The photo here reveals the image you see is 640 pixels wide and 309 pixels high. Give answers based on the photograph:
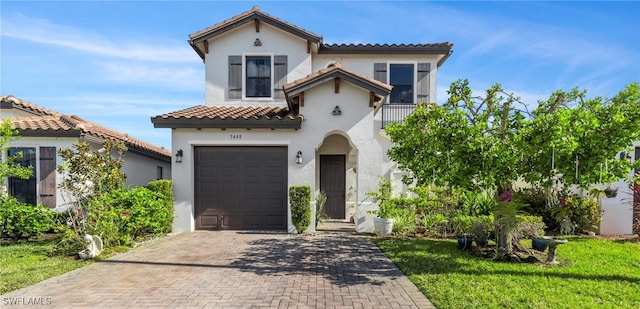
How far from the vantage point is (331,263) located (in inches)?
287

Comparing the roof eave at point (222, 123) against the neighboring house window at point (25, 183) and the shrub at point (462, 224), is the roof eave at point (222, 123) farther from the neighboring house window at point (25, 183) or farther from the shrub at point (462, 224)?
the shrub at point (462, 224)

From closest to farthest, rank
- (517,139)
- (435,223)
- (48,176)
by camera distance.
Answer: (517,139) → (435,223) → (48,176)

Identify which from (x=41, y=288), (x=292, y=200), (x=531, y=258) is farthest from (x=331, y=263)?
(x=41, y=288)

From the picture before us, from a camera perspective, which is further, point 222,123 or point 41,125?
point 41,125

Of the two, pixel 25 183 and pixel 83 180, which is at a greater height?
pixel 83 180

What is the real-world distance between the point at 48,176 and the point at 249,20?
929cm

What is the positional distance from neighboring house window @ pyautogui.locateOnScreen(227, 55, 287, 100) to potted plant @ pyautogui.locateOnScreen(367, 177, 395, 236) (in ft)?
19.3

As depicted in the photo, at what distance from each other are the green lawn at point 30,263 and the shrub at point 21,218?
1.59 ft

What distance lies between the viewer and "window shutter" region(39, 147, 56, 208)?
10992mm

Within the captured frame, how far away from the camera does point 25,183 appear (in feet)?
36.4

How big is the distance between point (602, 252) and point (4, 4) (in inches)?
619

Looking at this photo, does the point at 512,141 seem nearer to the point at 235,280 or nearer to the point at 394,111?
the point at 235,280

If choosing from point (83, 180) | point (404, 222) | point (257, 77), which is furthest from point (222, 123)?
point (404, 222)

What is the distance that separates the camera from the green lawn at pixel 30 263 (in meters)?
5.89
